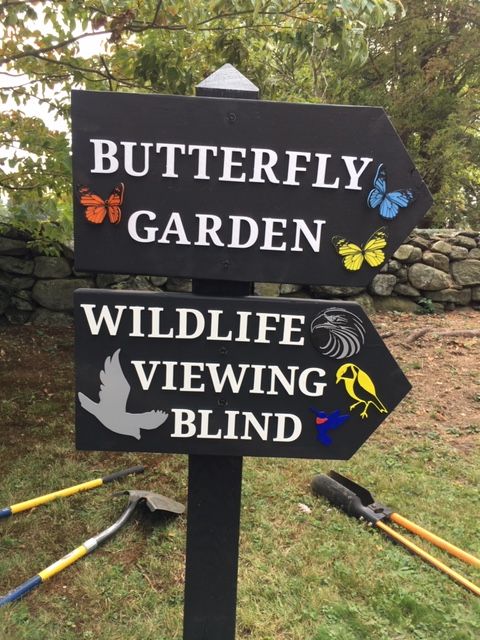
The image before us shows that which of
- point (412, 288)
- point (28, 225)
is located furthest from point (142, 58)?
point (412, 288)

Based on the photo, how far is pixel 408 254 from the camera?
807 cm

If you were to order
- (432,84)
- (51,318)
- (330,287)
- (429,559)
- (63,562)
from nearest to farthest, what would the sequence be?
(63,562) < (429,559) < (51,318) < (330,287) < (432,84)

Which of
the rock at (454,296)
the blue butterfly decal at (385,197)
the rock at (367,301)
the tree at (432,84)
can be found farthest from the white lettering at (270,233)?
the tree at (432,84)

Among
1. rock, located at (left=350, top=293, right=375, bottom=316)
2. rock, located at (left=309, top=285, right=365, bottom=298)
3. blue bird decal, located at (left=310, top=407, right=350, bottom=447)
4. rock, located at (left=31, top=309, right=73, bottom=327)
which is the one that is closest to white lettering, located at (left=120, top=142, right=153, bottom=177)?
blue bird decal, located at (left=310, top=407, right=350, bottom=447)

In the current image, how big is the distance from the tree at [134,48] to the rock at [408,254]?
4.64m

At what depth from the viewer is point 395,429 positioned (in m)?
4.27

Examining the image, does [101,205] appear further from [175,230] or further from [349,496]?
[349,496]

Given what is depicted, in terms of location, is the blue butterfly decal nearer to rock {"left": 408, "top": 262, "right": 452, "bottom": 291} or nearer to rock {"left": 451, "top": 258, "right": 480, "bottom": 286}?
rock {"left": 408, "top": 262, "right": 452, "bottom": 291}

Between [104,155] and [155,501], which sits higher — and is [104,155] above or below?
above

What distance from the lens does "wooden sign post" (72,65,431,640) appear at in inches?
52.7

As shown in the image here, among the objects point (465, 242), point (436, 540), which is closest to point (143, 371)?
point (436, 540)

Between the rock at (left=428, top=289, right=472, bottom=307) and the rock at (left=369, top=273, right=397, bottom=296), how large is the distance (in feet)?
2.15

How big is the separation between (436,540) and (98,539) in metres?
1.68

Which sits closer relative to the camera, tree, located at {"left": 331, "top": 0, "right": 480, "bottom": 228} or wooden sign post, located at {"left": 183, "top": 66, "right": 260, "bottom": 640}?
wooden sign post, located at {"left": 183, "top": 66, "right": 260, "bottom": 640}
